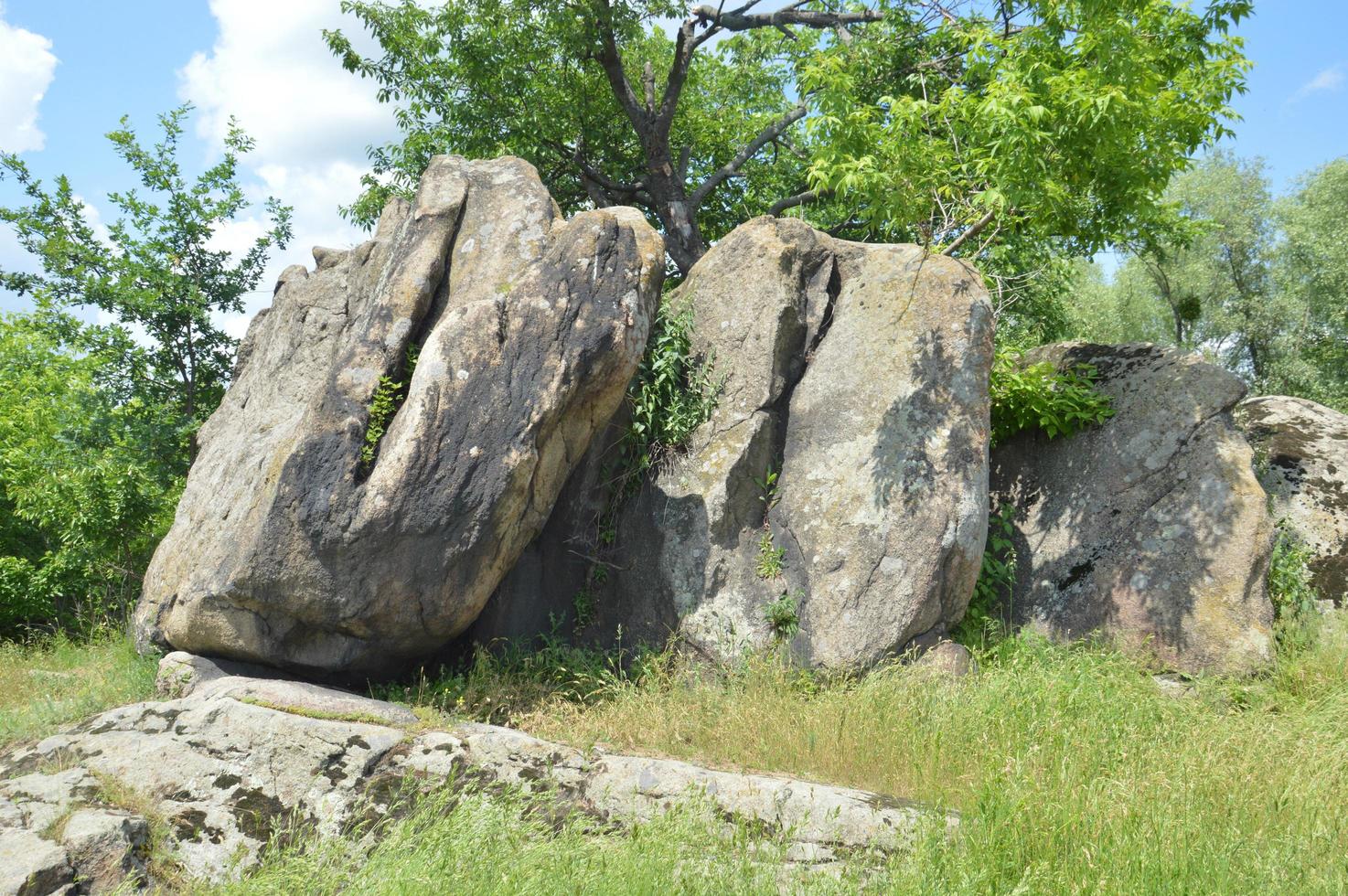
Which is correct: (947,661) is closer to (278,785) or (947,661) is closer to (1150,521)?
(1150,521)

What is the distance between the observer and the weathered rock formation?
344 inches

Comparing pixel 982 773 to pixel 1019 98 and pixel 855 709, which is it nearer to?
pixel 855 709

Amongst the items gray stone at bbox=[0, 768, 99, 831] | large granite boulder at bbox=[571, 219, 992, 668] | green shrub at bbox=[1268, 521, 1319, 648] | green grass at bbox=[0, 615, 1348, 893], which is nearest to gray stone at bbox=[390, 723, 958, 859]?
green grass at bbox=[0, 615, 1348, 893]

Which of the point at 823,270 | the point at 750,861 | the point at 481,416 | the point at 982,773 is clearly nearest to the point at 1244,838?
the point at 982,773

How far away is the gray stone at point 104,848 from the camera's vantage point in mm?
5031

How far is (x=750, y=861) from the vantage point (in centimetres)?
493

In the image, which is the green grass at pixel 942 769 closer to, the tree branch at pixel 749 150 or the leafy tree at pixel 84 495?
the leafy tree at pixel 84 495

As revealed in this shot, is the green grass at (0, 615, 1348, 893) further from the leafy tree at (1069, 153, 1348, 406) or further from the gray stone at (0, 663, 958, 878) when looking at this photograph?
the leafy tree at (1069, 153, 1348, 406)

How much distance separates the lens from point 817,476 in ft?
30.4

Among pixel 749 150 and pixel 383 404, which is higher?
pixel 749 150

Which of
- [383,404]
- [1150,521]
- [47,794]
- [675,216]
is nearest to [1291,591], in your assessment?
[1150,521]

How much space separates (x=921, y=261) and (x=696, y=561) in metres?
3.81

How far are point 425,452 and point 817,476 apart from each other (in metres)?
3.72

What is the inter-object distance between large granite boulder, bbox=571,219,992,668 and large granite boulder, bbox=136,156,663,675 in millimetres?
1286
